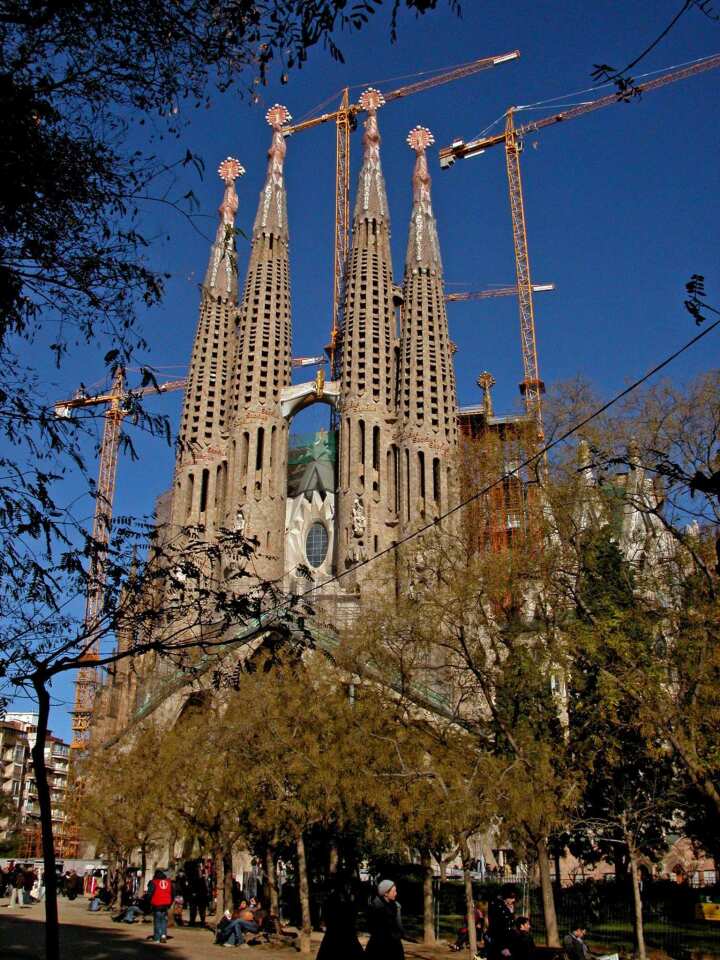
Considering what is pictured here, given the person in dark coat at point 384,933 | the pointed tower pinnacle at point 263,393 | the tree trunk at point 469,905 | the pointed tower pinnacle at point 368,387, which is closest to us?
the person in dark coat at point 384,933

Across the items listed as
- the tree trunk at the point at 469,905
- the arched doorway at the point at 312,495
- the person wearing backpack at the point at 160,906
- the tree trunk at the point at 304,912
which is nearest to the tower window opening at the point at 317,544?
the arched doorway at the point at 312,495

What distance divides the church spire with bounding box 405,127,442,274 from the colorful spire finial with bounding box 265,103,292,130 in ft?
29.7

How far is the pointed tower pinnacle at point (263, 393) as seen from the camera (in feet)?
160

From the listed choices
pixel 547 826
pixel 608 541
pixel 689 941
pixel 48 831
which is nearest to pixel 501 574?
pixel 608 541

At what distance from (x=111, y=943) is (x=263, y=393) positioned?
38.2 m

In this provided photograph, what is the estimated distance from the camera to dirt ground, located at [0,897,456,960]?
13430mm

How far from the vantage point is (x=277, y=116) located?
63875 mm

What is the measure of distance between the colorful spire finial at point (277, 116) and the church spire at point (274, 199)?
0.38m

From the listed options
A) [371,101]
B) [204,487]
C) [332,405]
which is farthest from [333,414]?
[371,101]

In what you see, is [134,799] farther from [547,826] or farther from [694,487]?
[694,487]

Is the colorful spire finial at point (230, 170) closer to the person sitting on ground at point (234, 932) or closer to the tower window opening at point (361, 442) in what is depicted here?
the tower window opening at point (361, 442)

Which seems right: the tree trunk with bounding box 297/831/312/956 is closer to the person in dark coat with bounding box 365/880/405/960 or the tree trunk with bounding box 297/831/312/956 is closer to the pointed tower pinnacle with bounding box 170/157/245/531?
the person in dark coat with bounding box 365/880/405/960

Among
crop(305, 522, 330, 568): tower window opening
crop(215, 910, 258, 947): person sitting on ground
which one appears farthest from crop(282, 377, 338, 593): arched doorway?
crop(215, 910, 258, 947): person sitting on ground

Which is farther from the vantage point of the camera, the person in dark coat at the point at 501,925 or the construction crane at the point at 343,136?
the construction crane at the point at 343,136
